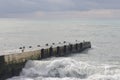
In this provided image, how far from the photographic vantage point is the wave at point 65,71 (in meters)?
36.7

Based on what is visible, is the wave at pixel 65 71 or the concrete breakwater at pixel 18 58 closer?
the wave at pixel 65 71

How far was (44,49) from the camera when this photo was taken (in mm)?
51562

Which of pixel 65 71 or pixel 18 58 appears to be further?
pixel 18 58

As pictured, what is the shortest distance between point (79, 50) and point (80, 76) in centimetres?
2898

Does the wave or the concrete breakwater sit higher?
the concrete breakwater

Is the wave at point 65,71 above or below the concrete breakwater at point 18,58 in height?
below

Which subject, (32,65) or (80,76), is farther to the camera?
(32,65)

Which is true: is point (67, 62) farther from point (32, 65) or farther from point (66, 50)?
point (66, 50)

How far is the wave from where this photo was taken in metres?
36.7

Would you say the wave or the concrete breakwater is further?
the concrete breakwater

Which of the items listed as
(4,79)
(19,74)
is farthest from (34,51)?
(4,79)

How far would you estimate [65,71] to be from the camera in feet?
129

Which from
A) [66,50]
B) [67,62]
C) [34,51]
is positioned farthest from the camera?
[66,50]

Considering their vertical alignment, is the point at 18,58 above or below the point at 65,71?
Result: above
